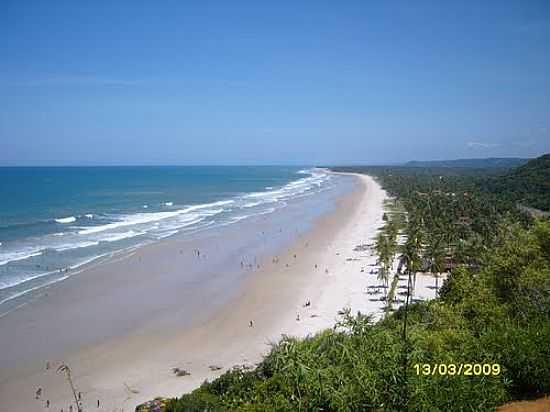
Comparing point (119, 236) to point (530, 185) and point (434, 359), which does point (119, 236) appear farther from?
point (530, 185)

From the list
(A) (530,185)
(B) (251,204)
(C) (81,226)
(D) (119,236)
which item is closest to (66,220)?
(C) (81,226)

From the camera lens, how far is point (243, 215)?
74875 millimetres

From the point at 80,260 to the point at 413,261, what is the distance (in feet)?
121

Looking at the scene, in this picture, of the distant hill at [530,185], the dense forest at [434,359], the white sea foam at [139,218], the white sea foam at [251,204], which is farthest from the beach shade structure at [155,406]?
the distant hill at [530,185]

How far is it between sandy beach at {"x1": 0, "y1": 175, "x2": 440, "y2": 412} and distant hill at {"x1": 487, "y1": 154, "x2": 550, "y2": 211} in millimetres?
55796

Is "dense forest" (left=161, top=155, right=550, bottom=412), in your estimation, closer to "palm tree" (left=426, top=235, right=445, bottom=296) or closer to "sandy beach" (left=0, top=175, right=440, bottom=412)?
"sandy beach" (left=0, top=175, right=440, bottom=412)

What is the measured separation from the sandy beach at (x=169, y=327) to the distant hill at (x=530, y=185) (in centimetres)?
5580

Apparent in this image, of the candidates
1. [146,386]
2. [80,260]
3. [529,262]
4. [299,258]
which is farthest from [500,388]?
[80,260]

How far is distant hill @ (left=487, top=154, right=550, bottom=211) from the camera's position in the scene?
3365 inches

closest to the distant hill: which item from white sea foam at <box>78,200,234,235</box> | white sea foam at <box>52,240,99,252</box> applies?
white sea foam at <box>78,200,234,235</box>

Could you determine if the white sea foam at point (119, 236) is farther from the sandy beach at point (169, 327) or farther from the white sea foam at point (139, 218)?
the sandy beach at point (169, 327)

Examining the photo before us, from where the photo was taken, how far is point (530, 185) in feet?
329

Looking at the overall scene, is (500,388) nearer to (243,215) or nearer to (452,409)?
(452,409)

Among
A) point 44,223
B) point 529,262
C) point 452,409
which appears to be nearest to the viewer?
point 452,409
